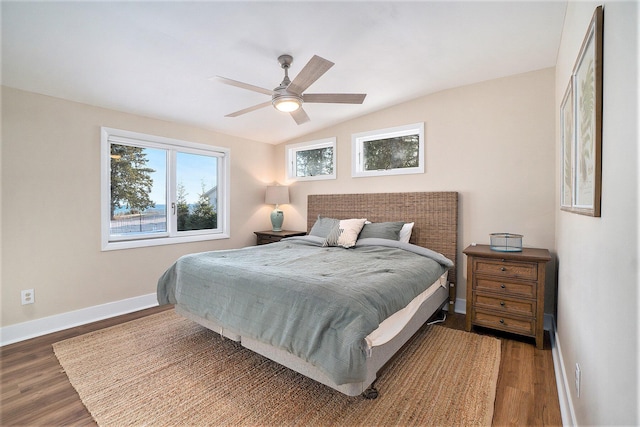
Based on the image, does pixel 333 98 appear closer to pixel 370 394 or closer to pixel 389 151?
pixel 389 151

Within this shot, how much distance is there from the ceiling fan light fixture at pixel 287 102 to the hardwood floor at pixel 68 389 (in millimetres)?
2472

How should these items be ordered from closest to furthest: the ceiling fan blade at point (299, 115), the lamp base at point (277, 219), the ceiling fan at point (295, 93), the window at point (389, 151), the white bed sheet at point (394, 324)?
the white bed sheet at point (394, 324) → the ceiling fan at point (295, 93) → the ceiling fan blade at point (299, 115) → the window at point (389, 151) → the lamp base at point (277, 219)

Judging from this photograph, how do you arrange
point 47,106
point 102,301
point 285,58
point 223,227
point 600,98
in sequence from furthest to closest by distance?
point 223,227 < point 102,301 < point 47,106 < point 285,58 < point 600,98

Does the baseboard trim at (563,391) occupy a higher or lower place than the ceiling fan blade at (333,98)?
lower

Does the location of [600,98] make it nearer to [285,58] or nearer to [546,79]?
[285,58]

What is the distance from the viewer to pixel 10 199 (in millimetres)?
2746

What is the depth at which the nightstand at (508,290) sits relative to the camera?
263 centimetres

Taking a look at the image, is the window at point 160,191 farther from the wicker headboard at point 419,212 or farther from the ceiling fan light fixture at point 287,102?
the ceiling fan light fixture at point 287,102

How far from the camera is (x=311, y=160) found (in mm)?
4992

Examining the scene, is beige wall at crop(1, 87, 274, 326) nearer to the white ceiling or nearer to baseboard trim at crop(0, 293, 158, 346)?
baseboard trim at crop(0, 293, 158, 346)

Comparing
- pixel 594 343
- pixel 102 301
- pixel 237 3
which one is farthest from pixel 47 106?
pixel 594 343

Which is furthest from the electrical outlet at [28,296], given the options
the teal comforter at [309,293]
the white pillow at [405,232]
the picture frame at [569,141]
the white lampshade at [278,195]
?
the picture frame at [569,141]

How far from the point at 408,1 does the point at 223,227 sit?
3.72 m

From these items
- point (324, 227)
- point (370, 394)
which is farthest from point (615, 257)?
point (324, 227)
